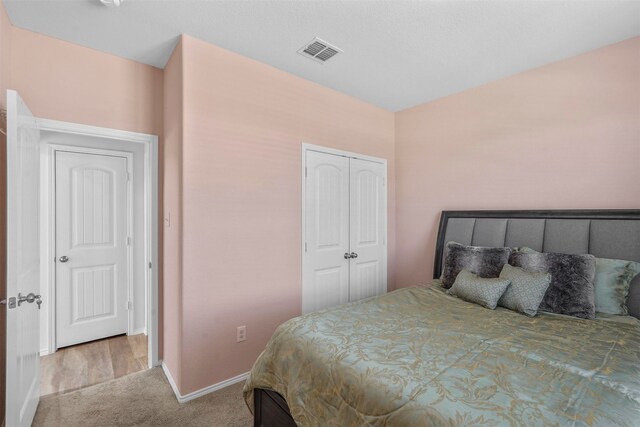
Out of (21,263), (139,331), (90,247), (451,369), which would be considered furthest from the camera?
(139,331)

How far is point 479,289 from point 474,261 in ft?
1.24

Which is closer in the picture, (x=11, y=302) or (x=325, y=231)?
(x=11, y=302)

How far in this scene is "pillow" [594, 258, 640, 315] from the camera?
77.0 inches

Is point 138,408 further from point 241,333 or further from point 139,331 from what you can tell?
point 139,331

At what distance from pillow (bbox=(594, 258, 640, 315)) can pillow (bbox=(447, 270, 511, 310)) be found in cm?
56

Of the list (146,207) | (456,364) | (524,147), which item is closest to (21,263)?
(146,207)

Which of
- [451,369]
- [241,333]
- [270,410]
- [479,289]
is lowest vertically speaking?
[270,410]

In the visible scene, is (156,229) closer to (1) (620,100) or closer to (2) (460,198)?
(2) (460,198)

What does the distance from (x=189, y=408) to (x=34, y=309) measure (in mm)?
1211

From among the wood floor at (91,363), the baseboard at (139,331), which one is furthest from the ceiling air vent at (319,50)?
the baseboard at (139,331)

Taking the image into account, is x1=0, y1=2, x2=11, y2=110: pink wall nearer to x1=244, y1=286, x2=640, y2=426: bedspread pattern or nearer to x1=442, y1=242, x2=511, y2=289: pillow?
x1=244, y1=286, x2=640, y2=426: bedspread pattern

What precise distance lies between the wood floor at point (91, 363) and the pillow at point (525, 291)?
3.00 m

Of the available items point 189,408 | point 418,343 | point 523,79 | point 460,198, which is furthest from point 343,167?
point 189,408

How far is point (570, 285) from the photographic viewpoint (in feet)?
6.53
